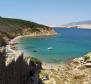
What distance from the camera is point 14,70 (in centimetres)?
2564

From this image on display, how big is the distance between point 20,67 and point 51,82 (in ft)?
40.7

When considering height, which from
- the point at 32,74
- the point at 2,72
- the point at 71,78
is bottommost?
the point at 71,78

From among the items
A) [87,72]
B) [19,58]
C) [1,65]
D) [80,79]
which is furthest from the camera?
[87,72]

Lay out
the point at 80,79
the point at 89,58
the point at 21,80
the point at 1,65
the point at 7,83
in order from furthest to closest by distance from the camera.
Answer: the point at 89,58 → the point at 80,79 → the point at 21,80 → the point at 7,83 → the point at 1,65

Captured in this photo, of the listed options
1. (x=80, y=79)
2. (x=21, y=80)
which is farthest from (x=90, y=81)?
(x=21, y=80)

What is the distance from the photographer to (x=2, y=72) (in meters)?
22.2

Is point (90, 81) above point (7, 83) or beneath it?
beneath

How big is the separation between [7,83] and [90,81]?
788 inches

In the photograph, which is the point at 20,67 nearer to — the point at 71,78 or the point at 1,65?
the point at 1,65

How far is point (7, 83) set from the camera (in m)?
23.9

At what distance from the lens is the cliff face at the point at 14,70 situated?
889 inches

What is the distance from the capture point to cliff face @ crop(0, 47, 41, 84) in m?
22.6

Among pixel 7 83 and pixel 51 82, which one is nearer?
pixel 7 83

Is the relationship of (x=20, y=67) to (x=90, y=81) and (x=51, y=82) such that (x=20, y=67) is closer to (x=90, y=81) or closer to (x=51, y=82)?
(x=51, y=82)
